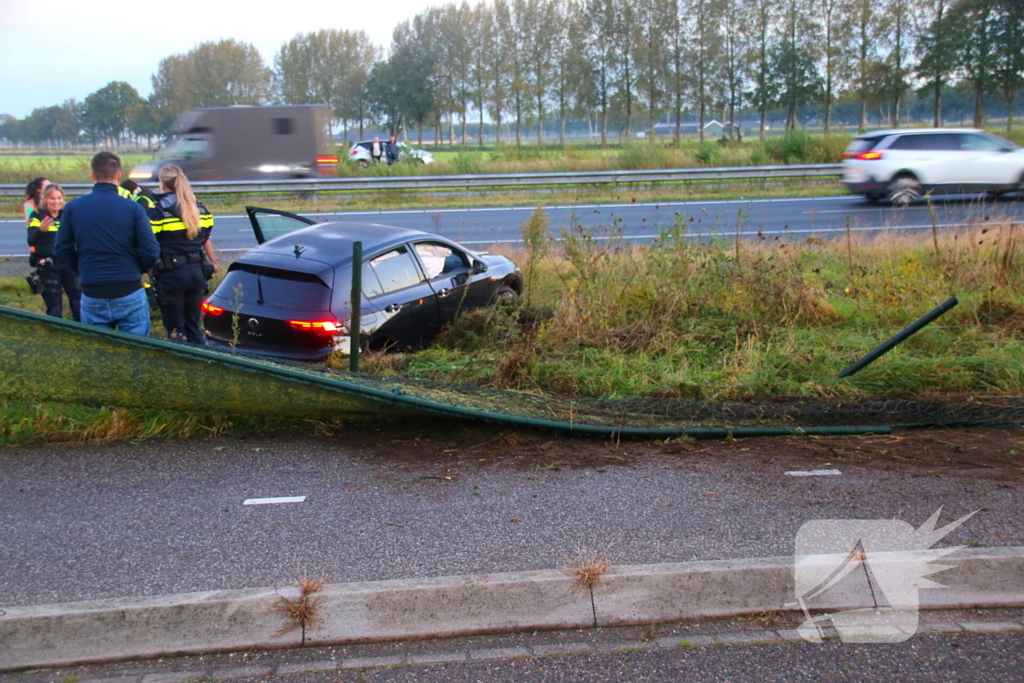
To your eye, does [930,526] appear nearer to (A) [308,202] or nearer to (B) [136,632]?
(B) [136,632]

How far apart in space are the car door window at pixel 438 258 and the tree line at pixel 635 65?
40184mm

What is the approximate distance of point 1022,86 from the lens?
41.6m

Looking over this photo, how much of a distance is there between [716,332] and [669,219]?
1004 centimetres

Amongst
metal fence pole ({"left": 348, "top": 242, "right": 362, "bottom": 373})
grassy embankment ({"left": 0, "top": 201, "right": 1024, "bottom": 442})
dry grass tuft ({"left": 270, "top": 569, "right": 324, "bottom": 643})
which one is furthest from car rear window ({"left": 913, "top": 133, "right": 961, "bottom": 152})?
dry grass tuft ({"left": 270, "top": 569, "right": 324, "bottom": 643})

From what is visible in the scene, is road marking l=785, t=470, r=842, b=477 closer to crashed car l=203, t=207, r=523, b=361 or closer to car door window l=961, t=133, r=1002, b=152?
crashed car l=203, t=207, r=523, b=361

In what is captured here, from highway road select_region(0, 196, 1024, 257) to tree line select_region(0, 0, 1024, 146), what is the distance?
1095 inches

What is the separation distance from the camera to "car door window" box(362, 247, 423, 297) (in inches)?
295

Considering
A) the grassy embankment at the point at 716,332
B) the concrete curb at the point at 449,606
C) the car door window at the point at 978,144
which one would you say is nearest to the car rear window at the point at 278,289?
the grassy embankment at the point at 716,332

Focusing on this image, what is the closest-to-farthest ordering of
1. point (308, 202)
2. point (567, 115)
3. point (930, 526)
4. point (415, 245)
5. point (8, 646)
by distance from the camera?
point (8, 646) → point (930, 526) → point (415, 245) → point (308, 202) → point (567, 115)

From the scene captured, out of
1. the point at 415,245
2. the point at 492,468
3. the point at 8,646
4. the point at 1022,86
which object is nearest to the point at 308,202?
the point at 415,245

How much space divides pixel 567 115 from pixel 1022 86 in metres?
30.7

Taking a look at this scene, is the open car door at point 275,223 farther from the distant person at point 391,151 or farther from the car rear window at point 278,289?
the distant person at point 391,151

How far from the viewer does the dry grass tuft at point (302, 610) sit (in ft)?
11.0

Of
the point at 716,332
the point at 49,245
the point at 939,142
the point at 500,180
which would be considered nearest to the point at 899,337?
the point at 716,332
